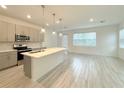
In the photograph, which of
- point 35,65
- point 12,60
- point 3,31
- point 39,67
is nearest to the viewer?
point 35,65

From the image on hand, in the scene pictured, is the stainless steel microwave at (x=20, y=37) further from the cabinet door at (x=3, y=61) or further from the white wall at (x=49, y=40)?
the white wall at (x=49, y=40)

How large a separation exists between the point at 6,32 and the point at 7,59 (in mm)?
1319

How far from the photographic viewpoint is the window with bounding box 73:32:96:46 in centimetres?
844

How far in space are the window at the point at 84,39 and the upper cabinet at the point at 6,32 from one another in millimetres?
6619

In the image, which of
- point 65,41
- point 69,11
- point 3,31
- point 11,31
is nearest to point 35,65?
point 3,31

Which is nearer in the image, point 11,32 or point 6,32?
point 6,32

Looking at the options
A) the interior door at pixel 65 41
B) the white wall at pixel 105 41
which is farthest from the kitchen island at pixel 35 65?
the interior door at pixel 65 41

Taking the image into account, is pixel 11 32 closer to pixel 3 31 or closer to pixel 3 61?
pixel 3 31

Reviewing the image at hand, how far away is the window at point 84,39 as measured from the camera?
8.44 m

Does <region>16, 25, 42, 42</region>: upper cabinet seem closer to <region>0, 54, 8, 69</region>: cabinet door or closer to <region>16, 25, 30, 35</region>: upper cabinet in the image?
<region>16, 25, 30, 35</region>: upper cabinet

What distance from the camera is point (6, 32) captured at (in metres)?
4.25

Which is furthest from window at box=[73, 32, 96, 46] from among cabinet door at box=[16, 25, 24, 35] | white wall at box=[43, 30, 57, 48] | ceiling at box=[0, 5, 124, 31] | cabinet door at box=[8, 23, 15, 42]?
cabinet door at box=[8, 23, 15, 42]

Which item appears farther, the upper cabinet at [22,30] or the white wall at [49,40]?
the white wall at [49,40]
